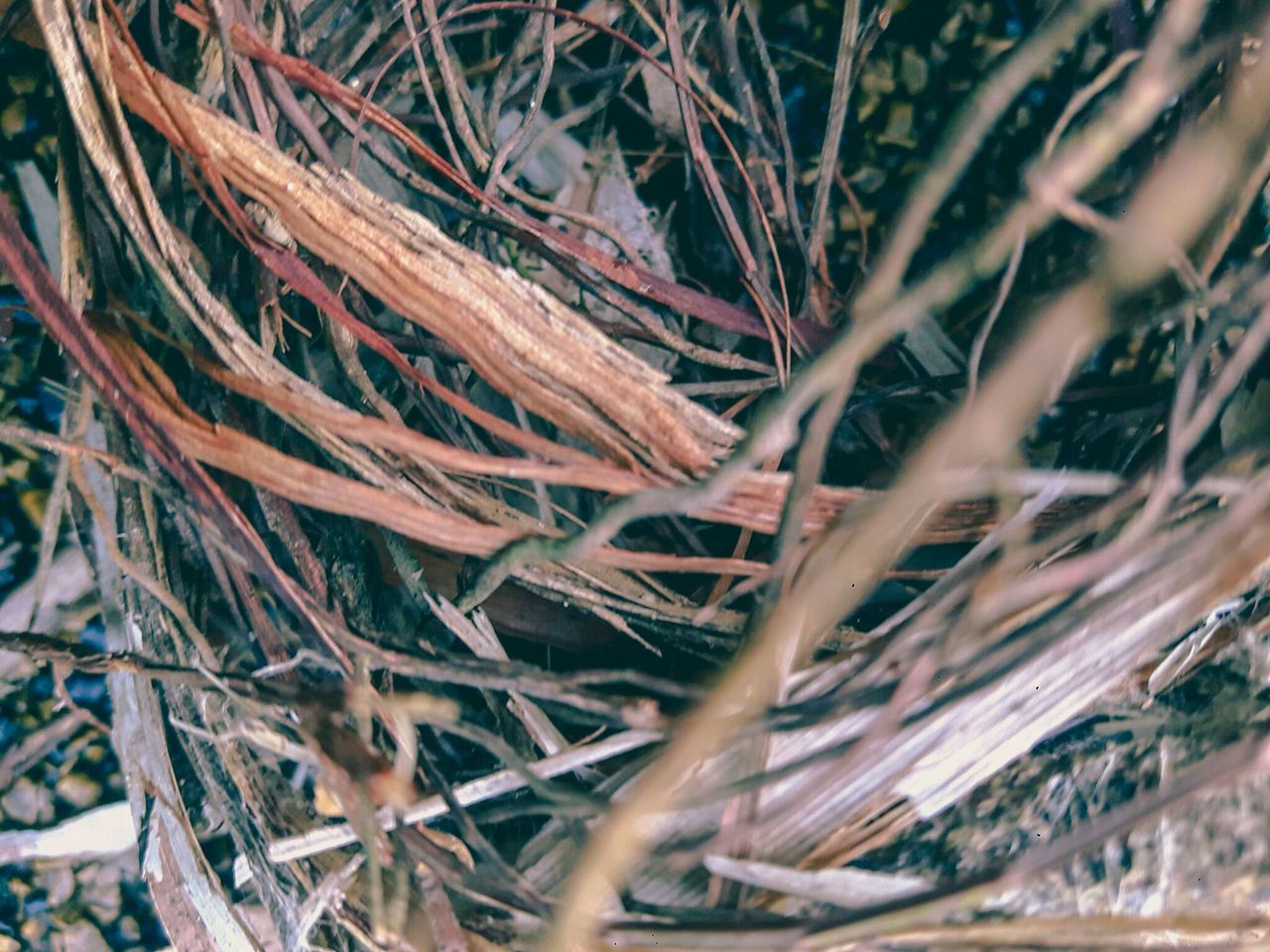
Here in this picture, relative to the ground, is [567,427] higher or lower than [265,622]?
higher

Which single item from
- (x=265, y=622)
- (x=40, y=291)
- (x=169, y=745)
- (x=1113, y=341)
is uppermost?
(x=1113, y=341)

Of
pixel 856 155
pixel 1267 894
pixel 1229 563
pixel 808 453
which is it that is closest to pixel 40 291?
pixel 808 453

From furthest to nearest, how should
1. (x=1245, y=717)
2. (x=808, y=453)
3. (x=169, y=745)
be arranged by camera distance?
(x=169, y=745), (x=1245, y=717), (x=808, y=453)

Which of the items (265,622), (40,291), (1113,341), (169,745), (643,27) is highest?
(643,27)

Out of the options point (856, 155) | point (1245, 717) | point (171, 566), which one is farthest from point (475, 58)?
point (1245, 717)

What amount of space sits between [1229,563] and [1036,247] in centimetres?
26

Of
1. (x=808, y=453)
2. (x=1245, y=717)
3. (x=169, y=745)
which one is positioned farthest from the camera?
(x=169, y=745)

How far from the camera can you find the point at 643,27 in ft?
1.89

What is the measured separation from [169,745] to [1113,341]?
751 mm

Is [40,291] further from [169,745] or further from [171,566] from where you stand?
[169,745]

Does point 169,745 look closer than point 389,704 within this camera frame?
No

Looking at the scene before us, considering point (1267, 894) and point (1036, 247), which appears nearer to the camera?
point (1267, 894)

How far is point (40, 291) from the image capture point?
0.42 m

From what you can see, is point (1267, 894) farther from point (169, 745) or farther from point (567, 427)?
point (169, 745)
